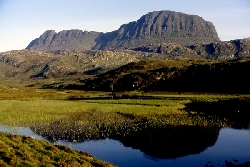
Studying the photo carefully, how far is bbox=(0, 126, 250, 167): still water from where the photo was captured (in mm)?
32656

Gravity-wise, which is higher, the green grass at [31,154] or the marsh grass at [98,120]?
the green grass at [31,154]

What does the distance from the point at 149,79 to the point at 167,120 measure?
349 ft

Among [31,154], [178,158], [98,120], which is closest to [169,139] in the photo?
[178,158]

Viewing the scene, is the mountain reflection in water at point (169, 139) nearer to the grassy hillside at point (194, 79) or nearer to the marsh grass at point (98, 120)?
the marsh grass at point (98, 120)

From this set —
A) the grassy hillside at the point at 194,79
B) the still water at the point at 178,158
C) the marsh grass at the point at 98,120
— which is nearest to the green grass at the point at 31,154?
the still water at the point at 178,158

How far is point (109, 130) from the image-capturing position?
161 feet

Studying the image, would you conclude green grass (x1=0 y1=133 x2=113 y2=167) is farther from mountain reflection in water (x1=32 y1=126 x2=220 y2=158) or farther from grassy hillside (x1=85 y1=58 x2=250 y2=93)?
grassy hillside (x1=85 y1=58 x2=250 y2=93)

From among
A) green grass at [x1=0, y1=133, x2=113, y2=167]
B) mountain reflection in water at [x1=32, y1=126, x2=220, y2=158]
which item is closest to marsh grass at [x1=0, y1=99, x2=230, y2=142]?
mountain reflection in water at [x1=32, y1=126, x2=220, y2=158]

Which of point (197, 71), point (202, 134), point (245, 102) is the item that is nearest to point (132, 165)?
point (202, 134)

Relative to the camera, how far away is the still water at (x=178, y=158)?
3266 centimetres

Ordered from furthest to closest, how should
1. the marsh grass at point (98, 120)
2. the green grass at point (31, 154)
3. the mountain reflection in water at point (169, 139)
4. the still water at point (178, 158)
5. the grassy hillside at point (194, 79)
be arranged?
the grassy hillside at point (194, 79), the marsh grass at point (98, 120), the mountain reflection in water at point (169, 139), the still water at point (178, 158), the green grass at point (31, 154)

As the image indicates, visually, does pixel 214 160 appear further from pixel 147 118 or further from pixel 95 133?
pixel 147 118

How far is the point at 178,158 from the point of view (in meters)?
34.3

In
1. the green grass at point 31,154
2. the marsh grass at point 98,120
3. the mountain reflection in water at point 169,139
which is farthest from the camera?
the marsh grass at point 98,120
